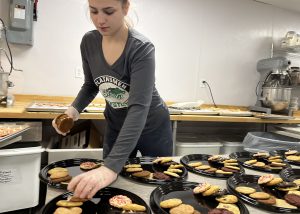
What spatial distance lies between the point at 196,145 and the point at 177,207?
1817 millimetres

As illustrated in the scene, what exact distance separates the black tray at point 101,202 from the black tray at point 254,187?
11.1 inches

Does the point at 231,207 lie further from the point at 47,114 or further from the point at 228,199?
the point at 47,114

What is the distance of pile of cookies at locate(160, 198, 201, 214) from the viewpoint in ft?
2.03

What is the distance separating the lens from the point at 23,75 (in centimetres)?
233

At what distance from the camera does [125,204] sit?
24.7 inches

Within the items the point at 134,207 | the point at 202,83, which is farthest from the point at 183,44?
the point at 134,207

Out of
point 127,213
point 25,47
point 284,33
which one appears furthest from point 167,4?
point 127,213

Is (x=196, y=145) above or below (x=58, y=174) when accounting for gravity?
below

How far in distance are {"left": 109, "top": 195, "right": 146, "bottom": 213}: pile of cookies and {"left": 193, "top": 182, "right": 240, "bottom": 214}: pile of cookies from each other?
0.17 meters

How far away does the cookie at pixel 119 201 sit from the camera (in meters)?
0.63

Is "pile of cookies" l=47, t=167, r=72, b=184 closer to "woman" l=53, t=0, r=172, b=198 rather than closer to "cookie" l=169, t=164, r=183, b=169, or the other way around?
"woman" l=53, t=0, r=172, b=198

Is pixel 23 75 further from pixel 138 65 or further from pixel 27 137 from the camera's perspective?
pixel 138 65

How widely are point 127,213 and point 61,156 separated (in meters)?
1.34

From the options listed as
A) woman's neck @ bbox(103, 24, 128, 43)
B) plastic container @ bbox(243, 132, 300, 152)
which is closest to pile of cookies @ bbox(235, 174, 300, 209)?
woman's neck @ bbox(103, 24, 128, 43)
